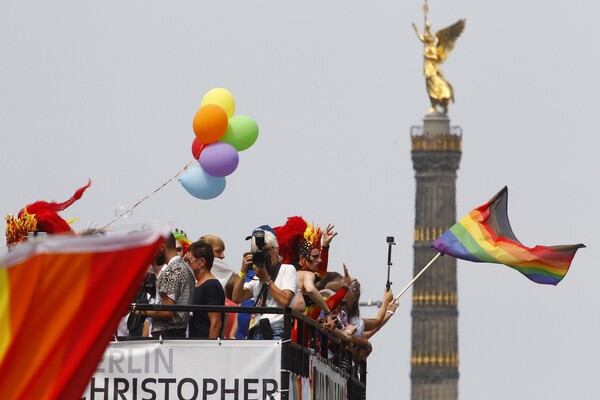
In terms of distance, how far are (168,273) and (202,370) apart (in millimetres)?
648

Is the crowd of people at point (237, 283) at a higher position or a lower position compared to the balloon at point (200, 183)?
lower

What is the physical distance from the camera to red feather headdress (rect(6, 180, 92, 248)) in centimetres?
1306

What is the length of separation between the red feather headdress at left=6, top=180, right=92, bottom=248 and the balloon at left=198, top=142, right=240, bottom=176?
3.52m

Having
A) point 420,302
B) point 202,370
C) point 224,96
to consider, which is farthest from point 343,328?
point 420,302

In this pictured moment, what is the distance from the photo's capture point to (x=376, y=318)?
1538cm

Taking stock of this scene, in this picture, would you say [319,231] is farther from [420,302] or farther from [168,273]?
[420,302]

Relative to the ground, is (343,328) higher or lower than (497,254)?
lower

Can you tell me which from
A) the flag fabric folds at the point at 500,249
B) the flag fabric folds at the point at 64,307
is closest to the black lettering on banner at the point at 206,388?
the flag fabric folds at the point at 64,307

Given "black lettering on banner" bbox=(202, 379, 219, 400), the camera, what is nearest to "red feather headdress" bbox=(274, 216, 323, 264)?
the camera

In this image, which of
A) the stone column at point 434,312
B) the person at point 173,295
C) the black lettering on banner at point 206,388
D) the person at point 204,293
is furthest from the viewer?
the stone column at point 434,312

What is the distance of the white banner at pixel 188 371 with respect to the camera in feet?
41.9

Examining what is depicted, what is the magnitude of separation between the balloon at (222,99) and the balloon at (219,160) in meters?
0.66

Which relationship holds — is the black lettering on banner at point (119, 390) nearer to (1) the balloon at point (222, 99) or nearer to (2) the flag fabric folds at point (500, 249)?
(1) the balloon at point (222, 99)

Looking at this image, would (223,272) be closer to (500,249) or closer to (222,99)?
(222,99)
